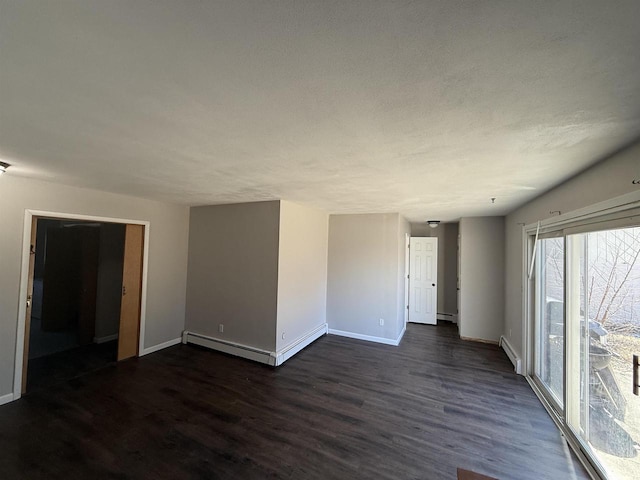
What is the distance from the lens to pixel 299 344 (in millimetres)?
4160

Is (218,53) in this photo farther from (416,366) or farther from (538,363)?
(538,363)

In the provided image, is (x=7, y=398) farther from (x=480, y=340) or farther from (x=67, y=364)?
(x=480, y=340)

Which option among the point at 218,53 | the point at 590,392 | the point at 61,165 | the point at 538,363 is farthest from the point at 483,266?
the point at 61,165

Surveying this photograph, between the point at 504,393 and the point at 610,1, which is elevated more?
the point at 610,1

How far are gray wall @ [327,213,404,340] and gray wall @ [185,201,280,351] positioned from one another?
1718 millimetres

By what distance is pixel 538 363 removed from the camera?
3.26 m

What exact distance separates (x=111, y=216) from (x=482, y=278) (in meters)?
6.23

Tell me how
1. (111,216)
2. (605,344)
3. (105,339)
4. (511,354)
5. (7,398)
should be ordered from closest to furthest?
(605,344)
(7,398)
(111,216)
(511,354)
(105,339)

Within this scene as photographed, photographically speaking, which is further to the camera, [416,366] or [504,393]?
[416,366]

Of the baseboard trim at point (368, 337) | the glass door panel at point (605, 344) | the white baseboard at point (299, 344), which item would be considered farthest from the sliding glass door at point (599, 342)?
the white baseboard at point (299, 344)

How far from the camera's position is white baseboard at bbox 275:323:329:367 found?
12.1ft

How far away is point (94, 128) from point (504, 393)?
4644mm

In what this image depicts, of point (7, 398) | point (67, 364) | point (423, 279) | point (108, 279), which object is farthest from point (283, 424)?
point (423, 279)

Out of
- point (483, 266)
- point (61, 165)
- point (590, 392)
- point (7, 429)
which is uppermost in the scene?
point (61, 165)
